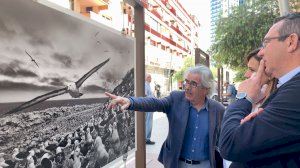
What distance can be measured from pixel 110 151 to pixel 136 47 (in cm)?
94

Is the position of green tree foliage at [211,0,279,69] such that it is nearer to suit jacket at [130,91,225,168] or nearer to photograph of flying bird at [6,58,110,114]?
suit jacket at [130,91,225,168]

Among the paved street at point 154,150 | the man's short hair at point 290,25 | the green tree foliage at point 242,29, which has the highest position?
the green tree foliage at point 242,29

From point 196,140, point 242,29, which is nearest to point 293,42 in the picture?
point 196,140

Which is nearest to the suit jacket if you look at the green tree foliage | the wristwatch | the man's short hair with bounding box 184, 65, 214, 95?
the man's short hair with bounding box 184, 65, 214, 95

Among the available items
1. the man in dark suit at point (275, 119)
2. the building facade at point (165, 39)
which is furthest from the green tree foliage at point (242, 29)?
the building facade at point (165, 39)

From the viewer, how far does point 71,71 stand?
1811 millimetres

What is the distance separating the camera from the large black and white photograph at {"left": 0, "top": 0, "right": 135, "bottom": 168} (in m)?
1.38

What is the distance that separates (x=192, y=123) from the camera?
312 cm

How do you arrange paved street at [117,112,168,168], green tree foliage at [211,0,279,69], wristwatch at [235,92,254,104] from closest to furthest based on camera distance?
wristwatch at [235,92,254,104]
paved street at [117,112,168,168]
green tree foliage at [211,0,279,69]

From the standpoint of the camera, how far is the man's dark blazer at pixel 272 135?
135 cm

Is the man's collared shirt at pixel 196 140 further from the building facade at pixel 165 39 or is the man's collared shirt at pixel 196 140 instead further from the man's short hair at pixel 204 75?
the building facade at pixel 165 39

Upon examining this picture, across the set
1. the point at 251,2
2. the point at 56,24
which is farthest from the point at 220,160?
the point at 251,2

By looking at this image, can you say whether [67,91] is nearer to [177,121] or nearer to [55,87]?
[55,87]

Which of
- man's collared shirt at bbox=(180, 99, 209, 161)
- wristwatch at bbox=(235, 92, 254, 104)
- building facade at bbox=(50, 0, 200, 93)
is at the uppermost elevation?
building facade at bbox=(50, 0, 200, 93)
